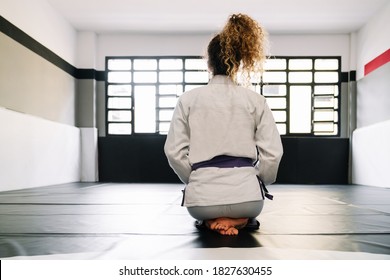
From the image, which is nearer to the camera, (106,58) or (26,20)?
(26,20)

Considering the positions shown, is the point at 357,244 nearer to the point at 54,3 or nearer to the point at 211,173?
the point at 211,173

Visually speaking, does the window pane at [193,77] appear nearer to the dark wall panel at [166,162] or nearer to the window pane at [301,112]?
the dark wall panel at [166,162]

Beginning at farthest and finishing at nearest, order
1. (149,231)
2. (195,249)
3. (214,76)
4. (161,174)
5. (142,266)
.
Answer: (161,174) < (149,231) < (214,76) < (195,249) < (142,266)

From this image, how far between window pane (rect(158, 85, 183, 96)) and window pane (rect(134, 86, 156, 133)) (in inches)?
7.1

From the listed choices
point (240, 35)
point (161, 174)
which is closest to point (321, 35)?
point (161, 174)

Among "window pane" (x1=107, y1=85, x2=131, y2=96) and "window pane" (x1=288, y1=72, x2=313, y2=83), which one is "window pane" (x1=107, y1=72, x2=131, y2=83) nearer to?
"window pane" (x1=107, y1=85, x2=131, y2=96)

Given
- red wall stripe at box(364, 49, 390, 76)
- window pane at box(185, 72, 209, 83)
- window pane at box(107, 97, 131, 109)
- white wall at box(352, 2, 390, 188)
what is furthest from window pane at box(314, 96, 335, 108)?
window pane at box(107, 97, 131, 109)

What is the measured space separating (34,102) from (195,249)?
5.40 metres

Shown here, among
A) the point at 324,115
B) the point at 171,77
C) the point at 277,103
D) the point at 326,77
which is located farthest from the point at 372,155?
the point at 171,77

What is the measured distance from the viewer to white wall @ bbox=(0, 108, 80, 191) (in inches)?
206

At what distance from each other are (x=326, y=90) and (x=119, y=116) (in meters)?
4.62

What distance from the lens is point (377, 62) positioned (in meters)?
7.21

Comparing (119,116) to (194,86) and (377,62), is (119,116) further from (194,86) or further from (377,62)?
(377,62)

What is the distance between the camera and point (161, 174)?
8.36m
